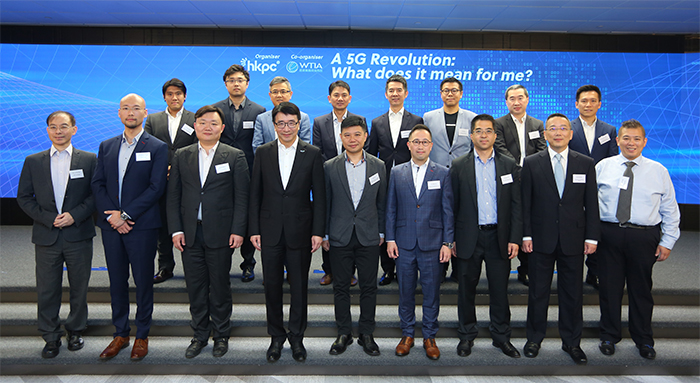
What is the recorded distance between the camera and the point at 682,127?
6281mm

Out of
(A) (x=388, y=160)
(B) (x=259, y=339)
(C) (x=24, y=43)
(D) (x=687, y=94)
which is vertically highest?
(C) (x=24, y=43)

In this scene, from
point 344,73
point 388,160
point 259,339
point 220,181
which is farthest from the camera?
point 344,73

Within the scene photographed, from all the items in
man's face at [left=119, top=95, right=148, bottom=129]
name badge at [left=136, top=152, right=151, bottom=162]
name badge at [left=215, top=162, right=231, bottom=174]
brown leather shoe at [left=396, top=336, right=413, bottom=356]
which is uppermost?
man's face at [left=119, top=95, right=148, bottom=129]

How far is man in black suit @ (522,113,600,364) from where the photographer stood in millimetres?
2785

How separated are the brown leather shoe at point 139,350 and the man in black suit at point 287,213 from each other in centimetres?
88

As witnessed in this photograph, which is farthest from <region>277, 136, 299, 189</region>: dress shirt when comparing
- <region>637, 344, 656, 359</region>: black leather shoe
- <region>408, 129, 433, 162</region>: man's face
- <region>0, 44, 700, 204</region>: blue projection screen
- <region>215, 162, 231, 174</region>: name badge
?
<region>0, 44, 700, 204</region>: blue projection screen

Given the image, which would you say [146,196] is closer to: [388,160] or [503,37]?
[388,160]

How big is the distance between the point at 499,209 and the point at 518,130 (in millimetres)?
1069

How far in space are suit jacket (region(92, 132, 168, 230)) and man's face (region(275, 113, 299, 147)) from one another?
2.91 feet

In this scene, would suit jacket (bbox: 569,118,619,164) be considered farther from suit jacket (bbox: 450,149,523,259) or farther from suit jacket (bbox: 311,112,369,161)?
suit jacket (bbox: 311,112,369,161)

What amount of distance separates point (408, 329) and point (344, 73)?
4265mm

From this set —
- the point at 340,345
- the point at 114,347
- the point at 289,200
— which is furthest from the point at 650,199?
the point at 114,347

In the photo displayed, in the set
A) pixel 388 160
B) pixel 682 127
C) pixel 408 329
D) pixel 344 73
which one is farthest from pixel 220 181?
pixel 682 127

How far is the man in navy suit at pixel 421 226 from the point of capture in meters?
2.77
